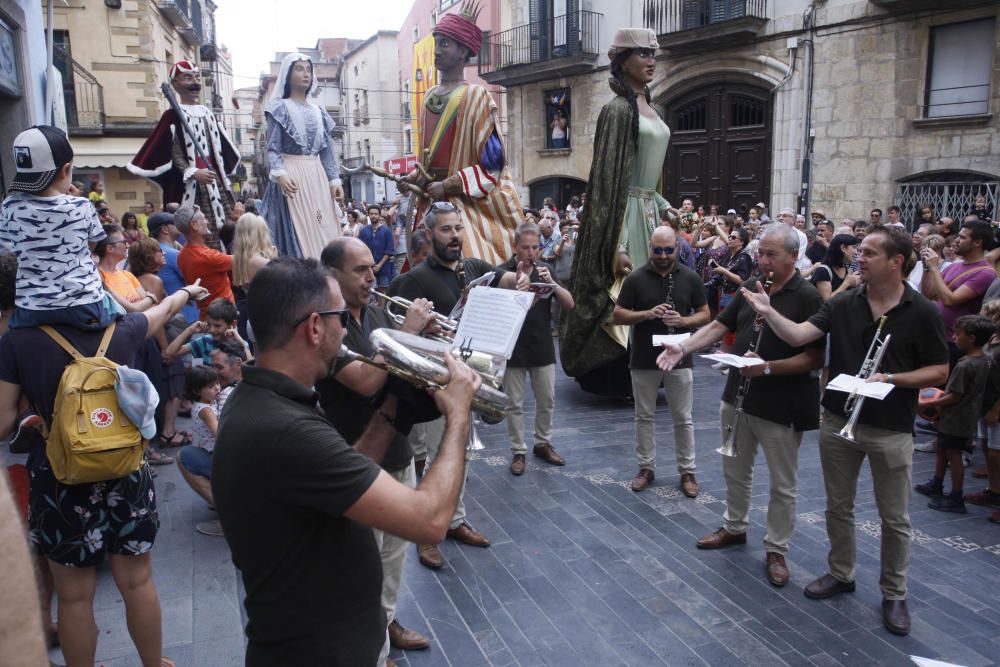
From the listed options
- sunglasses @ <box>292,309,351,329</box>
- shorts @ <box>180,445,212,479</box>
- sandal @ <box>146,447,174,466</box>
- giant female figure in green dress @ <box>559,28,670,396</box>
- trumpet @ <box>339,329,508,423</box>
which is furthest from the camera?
giant female figure in green dress @ <box>559,28,670,396</box>

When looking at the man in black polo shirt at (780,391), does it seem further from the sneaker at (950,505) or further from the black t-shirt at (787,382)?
the sneaker at (950,505)

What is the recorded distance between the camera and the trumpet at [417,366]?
7.13 feet

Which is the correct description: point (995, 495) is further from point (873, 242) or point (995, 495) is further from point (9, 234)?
point (9, 234)

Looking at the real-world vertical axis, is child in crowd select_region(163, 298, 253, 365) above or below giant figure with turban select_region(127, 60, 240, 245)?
below

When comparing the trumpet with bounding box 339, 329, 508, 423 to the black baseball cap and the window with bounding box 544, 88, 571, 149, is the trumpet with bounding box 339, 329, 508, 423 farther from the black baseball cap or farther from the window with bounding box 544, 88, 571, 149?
the window with bounding box 544, 88, 571, 149

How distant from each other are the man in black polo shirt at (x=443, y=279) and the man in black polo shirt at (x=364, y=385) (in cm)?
78

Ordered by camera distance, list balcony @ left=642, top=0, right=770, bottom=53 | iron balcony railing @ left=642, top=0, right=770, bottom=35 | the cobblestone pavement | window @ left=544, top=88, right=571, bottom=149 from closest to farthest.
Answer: the cobblestone pavement < balcony @ left=642, top=0, right=770, bottom=53 < iron balcony railing @ left=642, top=0, right=770, bottom=35 < window @ left=544, top=88, right=571, bottom=149

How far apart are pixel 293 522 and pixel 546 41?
74.4 feet

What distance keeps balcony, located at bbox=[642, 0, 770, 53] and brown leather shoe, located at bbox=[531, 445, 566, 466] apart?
13.9 metres

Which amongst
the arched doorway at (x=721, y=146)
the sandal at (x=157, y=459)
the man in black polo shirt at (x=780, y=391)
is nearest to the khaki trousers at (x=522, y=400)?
the man in black polo shirt at (x=780, y=391)

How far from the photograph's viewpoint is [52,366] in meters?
2.78

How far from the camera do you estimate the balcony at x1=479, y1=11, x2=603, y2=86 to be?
21234mm

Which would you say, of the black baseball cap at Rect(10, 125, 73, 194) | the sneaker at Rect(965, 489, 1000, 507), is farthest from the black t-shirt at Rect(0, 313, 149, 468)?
the sneaker at Rect(965, 489, 1000, 507)

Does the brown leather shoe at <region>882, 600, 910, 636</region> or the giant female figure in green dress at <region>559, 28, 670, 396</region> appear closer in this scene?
the brown leather shoe at <region>882, 600, 910, 636</region>
